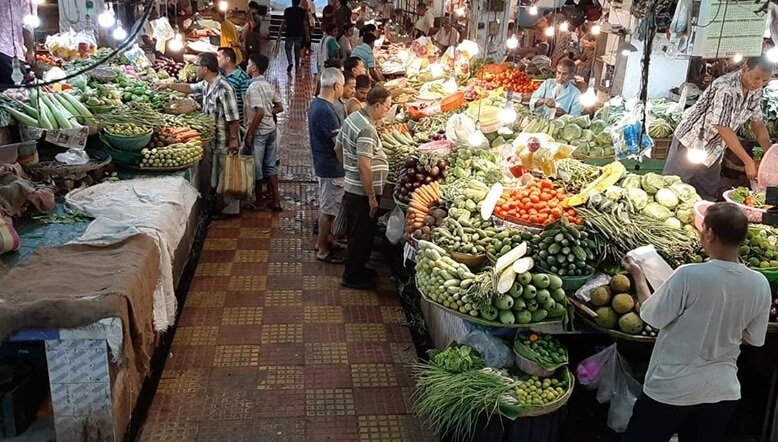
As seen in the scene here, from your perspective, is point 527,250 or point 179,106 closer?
point 527,250

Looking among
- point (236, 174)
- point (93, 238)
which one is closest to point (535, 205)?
point (93, 238)

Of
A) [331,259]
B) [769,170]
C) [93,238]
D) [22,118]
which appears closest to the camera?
[93,238]

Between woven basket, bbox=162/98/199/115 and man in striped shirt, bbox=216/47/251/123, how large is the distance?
1.87 feet

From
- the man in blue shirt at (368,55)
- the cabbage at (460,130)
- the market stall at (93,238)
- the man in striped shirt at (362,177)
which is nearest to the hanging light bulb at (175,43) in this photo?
the man in blue shirt at (368,55)

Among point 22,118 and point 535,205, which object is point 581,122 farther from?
point 22,118

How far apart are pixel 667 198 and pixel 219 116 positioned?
4.97 meters

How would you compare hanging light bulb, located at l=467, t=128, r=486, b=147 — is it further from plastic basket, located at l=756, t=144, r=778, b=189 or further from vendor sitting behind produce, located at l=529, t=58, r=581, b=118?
plastic basket, located at l=756, t=144, r=778, b=189

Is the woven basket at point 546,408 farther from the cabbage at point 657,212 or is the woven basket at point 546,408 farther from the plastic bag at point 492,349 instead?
the cabbage at point 657,212

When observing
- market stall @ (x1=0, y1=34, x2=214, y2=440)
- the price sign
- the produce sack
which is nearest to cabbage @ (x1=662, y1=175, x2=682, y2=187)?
the price sign

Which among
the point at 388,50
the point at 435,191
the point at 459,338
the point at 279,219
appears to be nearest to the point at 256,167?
the point at 279,219

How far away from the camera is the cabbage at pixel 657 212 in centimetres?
459

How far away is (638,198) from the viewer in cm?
475

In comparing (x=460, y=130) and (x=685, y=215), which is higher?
(x=460, y=130)

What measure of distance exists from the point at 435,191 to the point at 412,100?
4.03m
